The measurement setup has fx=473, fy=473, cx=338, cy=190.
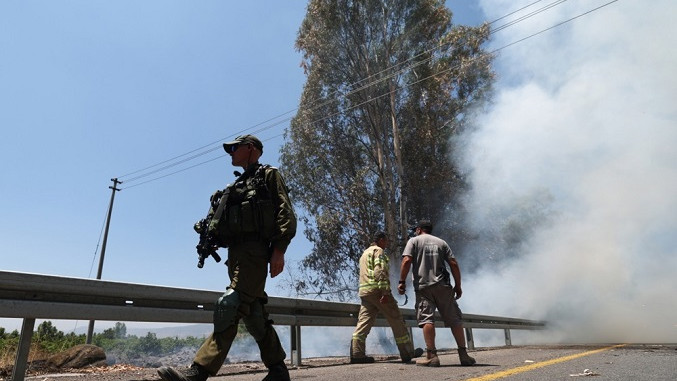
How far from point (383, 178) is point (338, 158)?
237 centimetres

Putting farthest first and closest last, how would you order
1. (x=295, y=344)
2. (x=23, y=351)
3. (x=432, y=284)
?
(x=295, y=344), (x=432, y=284), (x=23, y=351)

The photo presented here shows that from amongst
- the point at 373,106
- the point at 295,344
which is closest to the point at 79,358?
the point at 295,344

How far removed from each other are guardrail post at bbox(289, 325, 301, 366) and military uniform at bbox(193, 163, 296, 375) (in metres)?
2.62

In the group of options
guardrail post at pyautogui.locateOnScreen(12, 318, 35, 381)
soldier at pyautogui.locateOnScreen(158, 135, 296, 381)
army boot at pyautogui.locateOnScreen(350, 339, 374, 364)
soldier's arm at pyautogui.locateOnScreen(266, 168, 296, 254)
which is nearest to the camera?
soldier at pyautogui.locateOnScreen(158, 135, 296, 381)

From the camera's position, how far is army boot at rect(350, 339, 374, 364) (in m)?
5.36

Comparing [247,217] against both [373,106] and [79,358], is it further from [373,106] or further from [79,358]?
[373,106]

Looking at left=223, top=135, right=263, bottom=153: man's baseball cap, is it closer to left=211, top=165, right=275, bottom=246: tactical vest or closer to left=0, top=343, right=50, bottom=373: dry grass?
left=211, top=165, right=275, bottom=246: tactical vest

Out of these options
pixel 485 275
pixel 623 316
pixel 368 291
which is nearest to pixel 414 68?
pixel 485 275

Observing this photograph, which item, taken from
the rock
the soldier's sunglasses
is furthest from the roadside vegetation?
the soldier's sunglasses

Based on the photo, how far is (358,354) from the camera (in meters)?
5.39

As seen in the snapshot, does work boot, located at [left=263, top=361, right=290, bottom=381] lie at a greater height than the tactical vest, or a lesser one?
lesser

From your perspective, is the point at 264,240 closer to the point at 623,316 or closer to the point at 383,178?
the point at 623,316

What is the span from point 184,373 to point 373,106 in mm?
19381

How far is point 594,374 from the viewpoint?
131 inches
